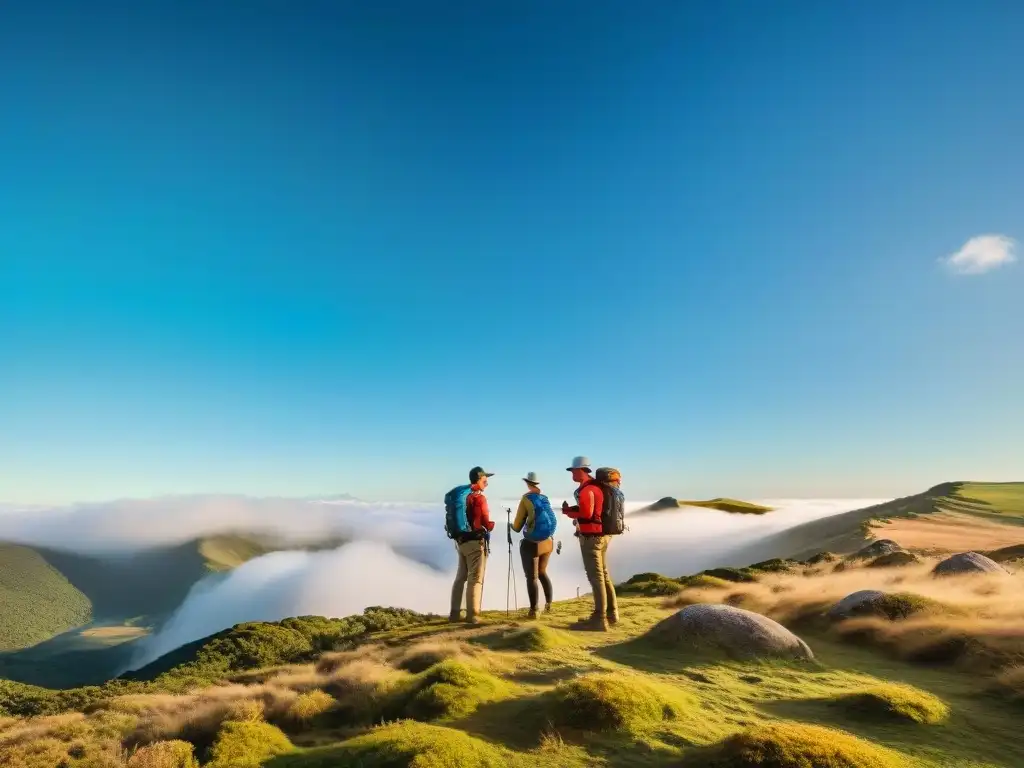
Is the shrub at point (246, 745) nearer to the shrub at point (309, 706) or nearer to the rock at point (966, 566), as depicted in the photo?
the shrub at point (309, 706)

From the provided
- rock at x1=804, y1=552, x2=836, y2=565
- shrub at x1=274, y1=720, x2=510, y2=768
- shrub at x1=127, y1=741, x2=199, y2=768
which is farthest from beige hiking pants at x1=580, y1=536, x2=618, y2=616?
rock at x1=804, y1=552, x2=836, y2=565

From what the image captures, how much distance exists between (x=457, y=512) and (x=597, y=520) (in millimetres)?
4277

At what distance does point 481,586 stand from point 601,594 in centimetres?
407

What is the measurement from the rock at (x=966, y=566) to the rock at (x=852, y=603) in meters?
8.54

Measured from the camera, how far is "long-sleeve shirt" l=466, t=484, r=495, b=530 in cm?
1752

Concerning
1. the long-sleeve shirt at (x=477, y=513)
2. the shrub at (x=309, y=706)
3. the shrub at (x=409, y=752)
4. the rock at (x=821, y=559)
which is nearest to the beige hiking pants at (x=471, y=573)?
the long-sleeve shirt at (x=477, y=513)

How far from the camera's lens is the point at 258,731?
29.1 feet

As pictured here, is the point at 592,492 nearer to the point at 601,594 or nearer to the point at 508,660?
the point at 601,594

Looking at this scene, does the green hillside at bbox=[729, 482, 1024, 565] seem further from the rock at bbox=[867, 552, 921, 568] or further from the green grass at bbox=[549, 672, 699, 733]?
the green grass at bbox=[549, 672, 699, 733]

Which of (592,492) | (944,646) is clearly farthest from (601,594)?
(944,646)

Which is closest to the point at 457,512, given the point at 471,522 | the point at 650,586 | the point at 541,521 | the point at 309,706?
the point at 471,522

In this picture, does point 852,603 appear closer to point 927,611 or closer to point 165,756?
point 927,611

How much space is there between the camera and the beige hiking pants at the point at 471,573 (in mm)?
17469

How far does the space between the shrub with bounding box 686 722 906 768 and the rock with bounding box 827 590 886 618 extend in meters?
10.8
